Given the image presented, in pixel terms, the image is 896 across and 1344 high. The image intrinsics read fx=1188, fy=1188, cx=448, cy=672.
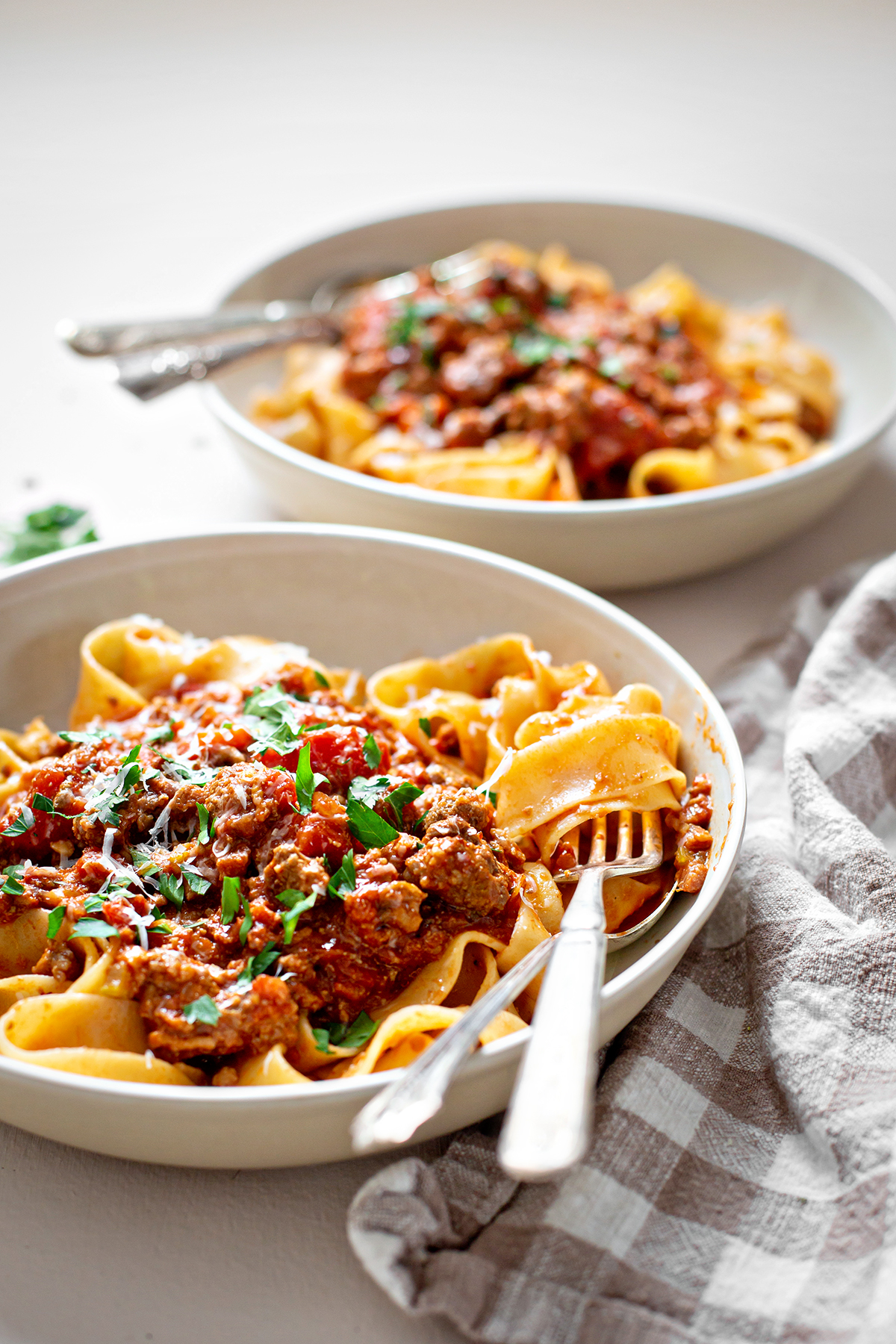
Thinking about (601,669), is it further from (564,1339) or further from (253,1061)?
(564,1339)

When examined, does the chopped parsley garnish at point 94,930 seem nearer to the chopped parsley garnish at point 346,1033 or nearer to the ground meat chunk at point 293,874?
the ground meat chunk at point 293,874

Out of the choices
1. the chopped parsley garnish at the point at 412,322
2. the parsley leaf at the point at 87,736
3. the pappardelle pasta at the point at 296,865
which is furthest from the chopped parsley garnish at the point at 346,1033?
the chopped parsley garnish at the point at 412,322

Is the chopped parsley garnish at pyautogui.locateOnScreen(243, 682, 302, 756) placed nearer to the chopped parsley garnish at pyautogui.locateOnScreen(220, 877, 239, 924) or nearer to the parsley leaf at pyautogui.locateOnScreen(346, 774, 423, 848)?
the parsley leaf at pyautogui.locateOnScreen(346, 774, 423, 848)

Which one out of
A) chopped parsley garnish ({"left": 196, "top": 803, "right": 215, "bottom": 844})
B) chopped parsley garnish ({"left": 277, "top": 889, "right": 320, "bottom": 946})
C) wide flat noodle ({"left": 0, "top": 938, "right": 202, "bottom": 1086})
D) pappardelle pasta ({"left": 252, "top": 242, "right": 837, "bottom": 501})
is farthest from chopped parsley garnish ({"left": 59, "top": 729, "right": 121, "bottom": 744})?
pappardelle pasta ({"left": 252, "top": 242, "right": 837, "bottom": 501})

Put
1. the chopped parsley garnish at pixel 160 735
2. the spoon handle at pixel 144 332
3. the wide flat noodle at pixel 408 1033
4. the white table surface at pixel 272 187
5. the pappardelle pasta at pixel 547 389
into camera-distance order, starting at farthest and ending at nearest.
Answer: the spoon handle at pixel 144 332, the pappardelle pasta at pixel 547 389, the chopped parsley garnish at pixel 160 735, the wide flat noodle at pixel 408 1033, the white table surface at pixel 272 187

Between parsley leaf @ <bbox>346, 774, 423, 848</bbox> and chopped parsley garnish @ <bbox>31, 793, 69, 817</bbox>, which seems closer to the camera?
parsley leaf @ <bbox>346, 774, 423, 848</bbox>

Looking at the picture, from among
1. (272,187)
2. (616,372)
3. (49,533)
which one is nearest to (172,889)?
(49,533)

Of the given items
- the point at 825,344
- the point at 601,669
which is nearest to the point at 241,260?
the point at 825,344
